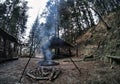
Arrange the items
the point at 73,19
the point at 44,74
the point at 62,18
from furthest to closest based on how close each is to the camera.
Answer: the point at 73,19
the point at 62,18
the point at 44,74

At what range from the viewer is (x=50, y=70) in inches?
451

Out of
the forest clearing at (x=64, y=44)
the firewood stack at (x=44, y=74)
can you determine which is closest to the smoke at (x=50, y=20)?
the forest clearing at (x=64, y=44)

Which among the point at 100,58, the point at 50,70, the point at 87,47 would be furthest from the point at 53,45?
the point at 50,70

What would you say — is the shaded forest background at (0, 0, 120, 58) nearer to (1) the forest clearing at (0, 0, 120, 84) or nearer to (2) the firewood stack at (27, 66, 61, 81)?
(1) the forest clearing at (0, 0, 120, 84)

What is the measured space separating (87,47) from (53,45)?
451 cm

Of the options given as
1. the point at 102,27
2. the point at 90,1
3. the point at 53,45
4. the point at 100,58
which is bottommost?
the point at 100,58

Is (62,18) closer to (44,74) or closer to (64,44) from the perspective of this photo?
(64,44)

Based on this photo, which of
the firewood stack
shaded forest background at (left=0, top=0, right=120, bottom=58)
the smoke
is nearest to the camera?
the firewood stack

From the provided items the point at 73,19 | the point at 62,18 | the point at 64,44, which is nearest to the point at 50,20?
the point at 62,18

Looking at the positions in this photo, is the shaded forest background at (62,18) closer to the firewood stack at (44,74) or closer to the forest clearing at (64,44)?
the forest clearing at (64,44)

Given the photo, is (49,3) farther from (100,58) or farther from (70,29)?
(100,58)

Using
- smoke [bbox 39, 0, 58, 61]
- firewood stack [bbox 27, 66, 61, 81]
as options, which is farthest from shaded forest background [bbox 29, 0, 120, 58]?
firewood stack [bbox 27, 66, 61, 81]

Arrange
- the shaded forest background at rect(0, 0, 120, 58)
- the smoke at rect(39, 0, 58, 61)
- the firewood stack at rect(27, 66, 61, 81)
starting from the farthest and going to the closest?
the smoke at rect(39, 0, 58, 61) → the shaded forest background at rect(0, 0, 120, 58) → the firewood stack at rect(27, 66, 61, 81)

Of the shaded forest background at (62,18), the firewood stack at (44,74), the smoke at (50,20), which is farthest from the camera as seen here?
the smoke at (50,20)
